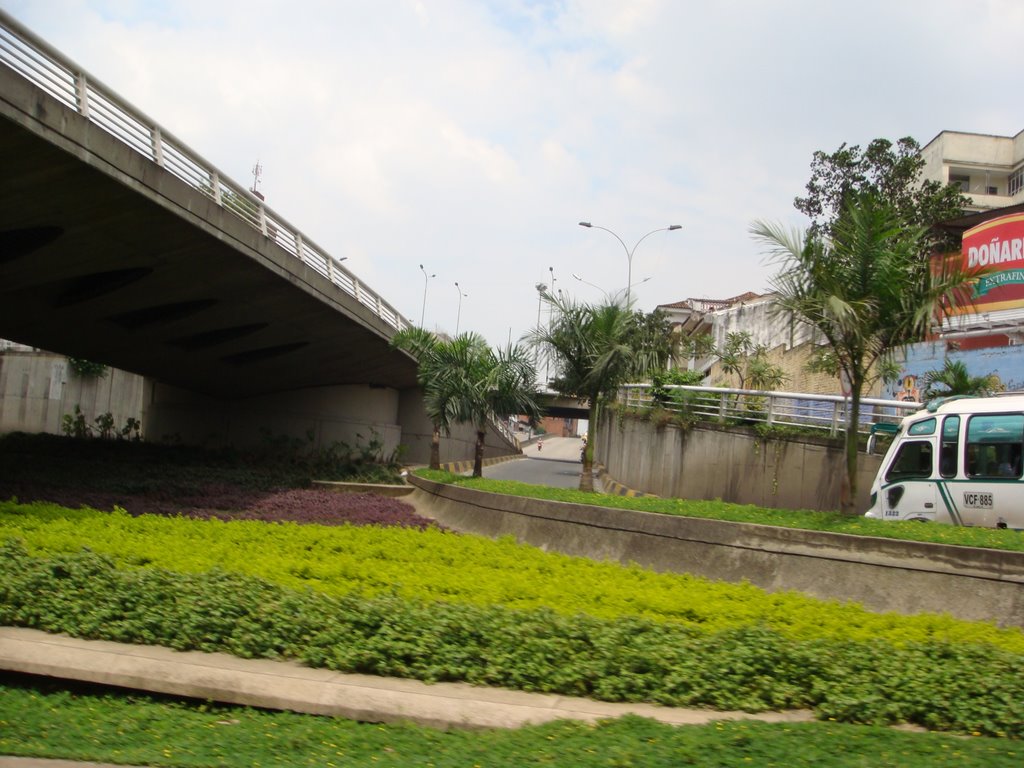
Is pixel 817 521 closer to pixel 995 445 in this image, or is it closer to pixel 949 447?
pixel 949 447

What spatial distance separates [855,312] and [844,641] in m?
7.39

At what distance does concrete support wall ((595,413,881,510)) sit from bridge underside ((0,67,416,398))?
369 inches

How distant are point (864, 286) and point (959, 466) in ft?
9.33

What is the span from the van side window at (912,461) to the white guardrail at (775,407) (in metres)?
1.45

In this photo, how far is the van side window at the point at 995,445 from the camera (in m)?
12.6

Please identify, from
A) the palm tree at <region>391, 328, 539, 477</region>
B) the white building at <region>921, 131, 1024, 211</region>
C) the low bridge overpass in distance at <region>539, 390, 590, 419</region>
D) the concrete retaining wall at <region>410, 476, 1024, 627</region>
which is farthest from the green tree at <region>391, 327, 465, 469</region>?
the white building at <region>921, 131, 1024, 211</region>

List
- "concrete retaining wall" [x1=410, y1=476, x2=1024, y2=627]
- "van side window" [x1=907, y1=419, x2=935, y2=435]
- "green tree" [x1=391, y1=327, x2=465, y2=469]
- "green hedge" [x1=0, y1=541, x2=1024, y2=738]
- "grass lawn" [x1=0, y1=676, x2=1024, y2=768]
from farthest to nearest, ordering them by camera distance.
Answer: "green tree" [x1=391, y1=327, x2=465, y2=469] < "van side window" [x1=907, y1=419, x2=935, y2=435] < "concrete retaining wall" [x1=410, y1=476, x2=1024, y2=627] < "green hedge" [x1=0, y1=541, x2=1024, y2=738] < "grass lawn" [x1=0, y1=676, x2=1024, y2=768]

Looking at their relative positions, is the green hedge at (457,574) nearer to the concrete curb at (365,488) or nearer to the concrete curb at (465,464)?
the concrete curb at (365,488)

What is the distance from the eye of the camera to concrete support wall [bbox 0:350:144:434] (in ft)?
139

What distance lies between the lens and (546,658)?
21.8 feet

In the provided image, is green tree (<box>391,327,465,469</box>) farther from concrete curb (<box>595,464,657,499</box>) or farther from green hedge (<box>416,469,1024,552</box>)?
green hedge (<box>416,469,1024,552</box>)

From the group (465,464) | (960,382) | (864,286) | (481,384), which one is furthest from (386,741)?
(465,464)

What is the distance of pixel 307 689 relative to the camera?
21.2 feet

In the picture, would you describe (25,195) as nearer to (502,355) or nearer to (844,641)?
(502,355)
